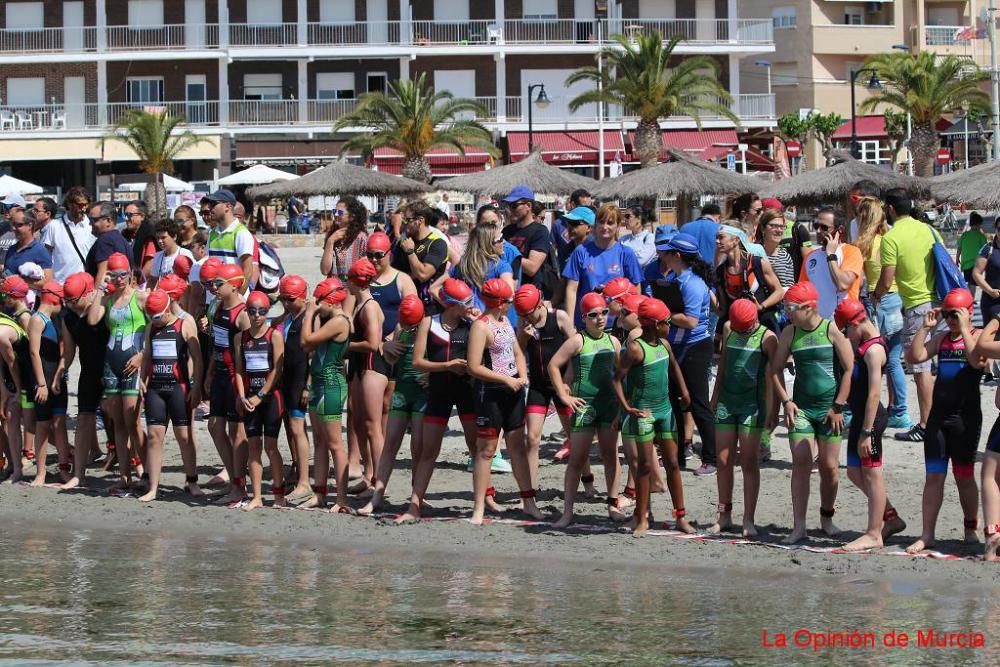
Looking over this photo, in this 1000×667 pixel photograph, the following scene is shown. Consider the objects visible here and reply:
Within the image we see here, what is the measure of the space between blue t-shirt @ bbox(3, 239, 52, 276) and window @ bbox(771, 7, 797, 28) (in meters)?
57.9

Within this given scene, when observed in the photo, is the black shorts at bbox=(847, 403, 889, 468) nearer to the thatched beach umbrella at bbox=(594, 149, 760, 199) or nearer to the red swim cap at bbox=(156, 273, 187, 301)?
the red swim cap at bbox=(156, 273, 187, 301)

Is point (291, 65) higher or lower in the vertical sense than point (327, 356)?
higher

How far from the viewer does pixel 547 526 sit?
956 cm

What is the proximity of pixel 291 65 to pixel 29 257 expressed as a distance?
141 feet

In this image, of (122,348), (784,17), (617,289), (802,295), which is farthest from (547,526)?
(784,17)

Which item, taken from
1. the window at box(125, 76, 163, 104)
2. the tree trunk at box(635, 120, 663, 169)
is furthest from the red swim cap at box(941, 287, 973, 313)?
the window at box(125, 76, 163, 104)

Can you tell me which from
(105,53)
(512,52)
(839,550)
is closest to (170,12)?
(105,53)

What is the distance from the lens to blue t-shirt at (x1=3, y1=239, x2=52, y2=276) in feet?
41.7

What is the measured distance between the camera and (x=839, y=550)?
28.3 ft

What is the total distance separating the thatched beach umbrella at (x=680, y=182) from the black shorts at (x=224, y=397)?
9.84 meters

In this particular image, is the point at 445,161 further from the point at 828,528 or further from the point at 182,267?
the point at 828,528

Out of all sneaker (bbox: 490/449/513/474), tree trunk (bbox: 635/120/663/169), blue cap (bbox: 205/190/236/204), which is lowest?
sneaker (bbox: 490/449/513/474)

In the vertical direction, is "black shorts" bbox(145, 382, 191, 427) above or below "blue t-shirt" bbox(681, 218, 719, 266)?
below

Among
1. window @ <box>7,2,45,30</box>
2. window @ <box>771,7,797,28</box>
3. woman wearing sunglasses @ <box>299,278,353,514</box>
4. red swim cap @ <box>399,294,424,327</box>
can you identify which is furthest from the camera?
window @ <box>771,7,797,28</box>
